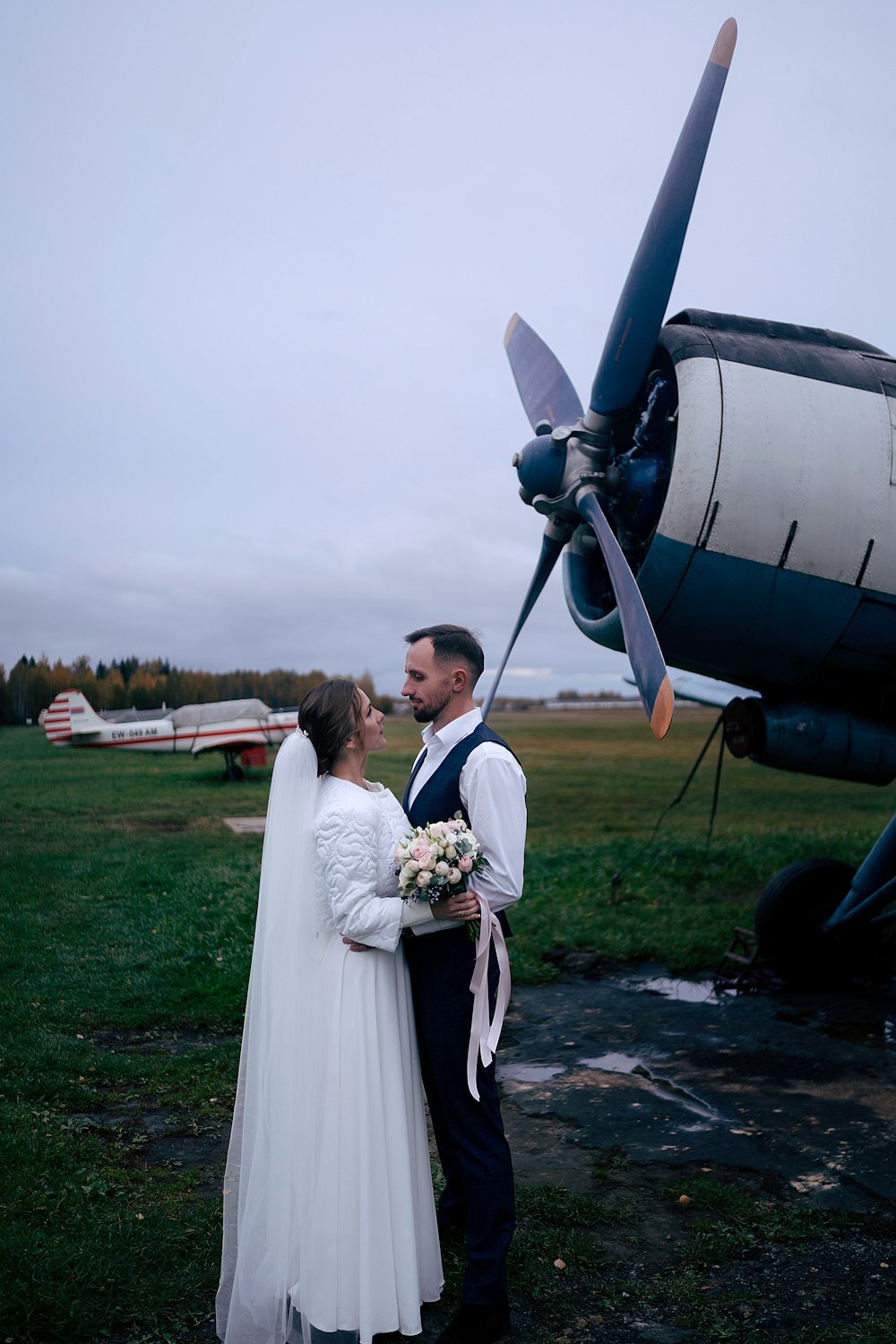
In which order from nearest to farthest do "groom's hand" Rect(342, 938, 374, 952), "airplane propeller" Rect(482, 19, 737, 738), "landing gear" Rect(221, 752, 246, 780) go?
"groom's hand" Rect(342, 938, 374, 952), "airplane propeller" Rect(482, 19, 737, 738), "landing gear" Rect(221, 752, 246, 780)

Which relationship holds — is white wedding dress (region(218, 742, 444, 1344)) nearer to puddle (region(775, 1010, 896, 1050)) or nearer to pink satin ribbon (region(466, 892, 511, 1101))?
pink satin ribbon (region(466, 892, 511, 1101))

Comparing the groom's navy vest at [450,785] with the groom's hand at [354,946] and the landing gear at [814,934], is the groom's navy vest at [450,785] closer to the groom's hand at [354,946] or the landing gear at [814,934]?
the groom's hand at [354,946]

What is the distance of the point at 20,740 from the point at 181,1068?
5.99 metres

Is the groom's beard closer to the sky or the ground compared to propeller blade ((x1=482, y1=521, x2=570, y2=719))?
closer to the ground

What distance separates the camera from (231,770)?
1352cm

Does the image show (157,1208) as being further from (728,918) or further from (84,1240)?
(728,918)

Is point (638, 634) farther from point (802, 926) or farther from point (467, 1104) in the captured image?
point (802, 926)

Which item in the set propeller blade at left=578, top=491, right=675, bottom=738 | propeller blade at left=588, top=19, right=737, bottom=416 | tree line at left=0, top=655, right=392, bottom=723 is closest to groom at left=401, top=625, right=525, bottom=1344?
propeller blade at left=578, top=491, right=675, bottom=738

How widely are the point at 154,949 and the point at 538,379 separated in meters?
5.31

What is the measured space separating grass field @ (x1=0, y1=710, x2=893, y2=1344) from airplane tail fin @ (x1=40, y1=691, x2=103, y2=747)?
0.60 ft

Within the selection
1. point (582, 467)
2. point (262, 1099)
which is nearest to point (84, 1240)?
point (262, 1099)

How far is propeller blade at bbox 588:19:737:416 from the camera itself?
5.30 metres

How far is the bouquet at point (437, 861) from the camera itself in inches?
99.8

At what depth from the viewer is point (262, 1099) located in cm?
269
